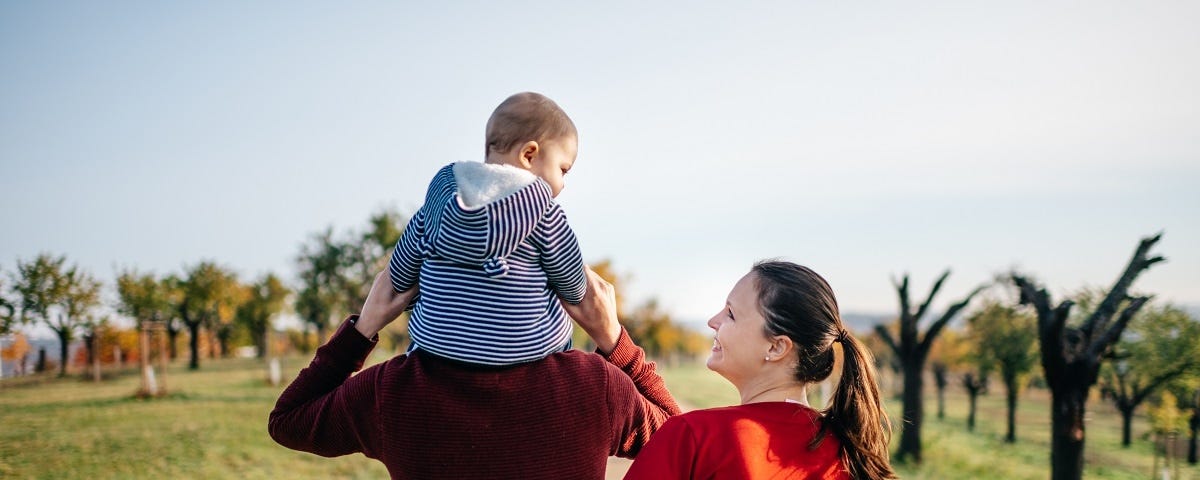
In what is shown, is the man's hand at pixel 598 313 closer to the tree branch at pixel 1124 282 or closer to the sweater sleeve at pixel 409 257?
the sweater sleeve at pixel 409 257

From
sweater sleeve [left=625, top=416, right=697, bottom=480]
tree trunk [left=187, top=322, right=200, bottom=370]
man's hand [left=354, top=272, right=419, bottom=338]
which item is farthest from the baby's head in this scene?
tree trunk [left=187, top=322, right=200, bottom=370]

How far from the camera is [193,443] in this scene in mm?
10398

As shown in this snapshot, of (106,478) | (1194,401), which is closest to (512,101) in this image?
(106,478)

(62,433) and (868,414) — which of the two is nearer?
(868,414)

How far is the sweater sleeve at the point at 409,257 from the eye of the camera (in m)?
1.83

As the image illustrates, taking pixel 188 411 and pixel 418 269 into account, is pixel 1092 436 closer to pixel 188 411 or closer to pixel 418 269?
pixel 188 411

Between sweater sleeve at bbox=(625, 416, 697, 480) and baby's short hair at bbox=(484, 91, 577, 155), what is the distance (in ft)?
2.84

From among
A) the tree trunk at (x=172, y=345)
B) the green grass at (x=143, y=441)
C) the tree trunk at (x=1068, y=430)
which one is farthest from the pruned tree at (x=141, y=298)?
the tree trunk at (x=1068, y=430)

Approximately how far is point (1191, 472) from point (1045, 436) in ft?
18.8

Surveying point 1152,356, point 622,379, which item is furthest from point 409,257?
point 1152,356

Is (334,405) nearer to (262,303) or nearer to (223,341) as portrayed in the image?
(262,303)

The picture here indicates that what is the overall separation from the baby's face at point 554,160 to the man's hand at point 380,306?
1.52ft

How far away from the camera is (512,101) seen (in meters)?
1.98

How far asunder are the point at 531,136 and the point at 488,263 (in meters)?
0.42
